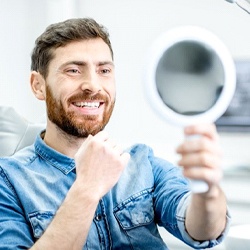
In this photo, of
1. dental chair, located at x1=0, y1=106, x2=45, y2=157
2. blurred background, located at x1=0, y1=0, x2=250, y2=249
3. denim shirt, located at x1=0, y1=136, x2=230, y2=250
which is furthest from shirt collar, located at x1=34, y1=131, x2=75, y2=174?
blurred background, located at x1=0, y1=0, x2=250, y2=249

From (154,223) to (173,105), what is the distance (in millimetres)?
543

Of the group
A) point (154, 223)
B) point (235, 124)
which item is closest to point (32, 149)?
point (154, 223)

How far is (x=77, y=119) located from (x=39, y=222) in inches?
10.2

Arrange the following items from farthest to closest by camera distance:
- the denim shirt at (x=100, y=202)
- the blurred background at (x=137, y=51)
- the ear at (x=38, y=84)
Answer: the blurred background at (x=137, y=51) → the ear at (x=38, y=84) → the denim shirt at (x=100, y=202)

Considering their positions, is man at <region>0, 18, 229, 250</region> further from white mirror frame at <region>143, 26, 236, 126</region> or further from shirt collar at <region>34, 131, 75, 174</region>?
white mirror frame at <region>143, 26, 236, 126</region>

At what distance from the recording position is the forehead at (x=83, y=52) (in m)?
1.23

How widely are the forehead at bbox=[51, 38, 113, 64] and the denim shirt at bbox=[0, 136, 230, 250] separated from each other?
209mm

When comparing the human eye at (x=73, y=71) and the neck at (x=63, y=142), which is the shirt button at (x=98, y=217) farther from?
the human eye at (x=73, y=71)

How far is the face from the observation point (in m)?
1.21

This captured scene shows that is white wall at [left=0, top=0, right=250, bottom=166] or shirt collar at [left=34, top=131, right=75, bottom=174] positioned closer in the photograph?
shirt collar at [left=34, top=131, right=75, bottom=174]

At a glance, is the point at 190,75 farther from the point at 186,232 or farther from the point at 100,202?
the point at 100,202

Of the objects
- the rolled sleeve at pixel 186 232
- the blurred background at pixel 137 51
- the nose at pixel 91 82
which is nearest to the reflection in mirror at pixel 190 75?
the rolled sleeve at pixel 186 232

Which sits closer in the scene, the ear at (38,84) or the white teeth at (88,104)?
the white teeth at (88,104)

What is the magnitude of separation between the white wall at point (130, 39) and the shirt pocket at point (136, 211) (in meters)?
0.80
